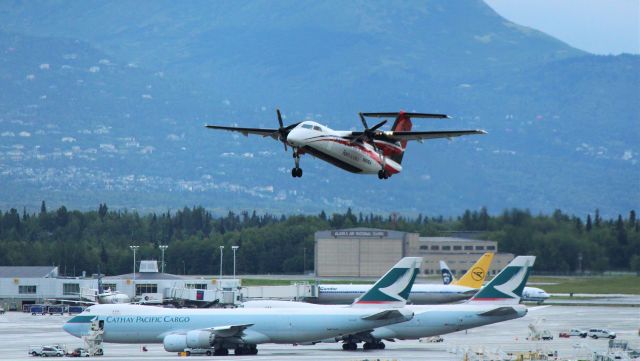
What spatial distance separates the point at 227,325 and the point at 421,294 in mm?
60397

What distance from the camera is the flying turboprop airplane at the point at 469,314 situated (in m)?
116

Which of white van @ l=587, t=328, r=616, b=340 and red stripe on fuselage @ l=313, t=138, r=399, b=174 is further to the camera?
white van @ l=587, t=328, r=616, b=340

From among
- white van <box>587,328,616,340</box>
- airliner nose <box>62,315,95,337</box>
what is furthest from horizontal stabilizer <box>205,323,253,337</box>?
white van <box>587,328,616,340</box>

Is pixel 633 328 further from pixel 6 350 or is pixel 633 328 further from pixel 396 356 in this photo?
pixel 6 350

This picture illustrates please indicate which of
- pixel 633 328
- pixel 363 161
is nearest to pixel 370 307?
pixel 363 161

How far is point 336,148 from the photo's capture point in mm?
88188

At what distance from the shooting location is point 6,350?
114 metres

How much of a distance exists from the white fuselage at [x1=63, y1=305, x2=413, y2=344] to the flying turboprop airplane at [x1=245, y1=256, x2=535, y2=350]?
4.08 meters

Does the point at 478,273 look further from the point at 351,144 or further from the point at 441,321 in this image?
the point at 351,144

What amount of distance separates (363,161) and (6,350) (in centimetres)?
4040

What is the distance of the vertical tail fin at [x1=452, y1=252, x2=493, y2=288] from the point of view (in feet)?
526

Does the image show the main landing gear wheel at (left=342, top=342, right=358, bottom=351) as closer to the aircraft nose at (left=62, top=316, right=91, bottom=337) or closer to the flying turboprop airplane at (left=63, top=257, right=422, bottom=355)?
the flying turboprop airplane at (left=63, top=257, right=422, bottom=355)

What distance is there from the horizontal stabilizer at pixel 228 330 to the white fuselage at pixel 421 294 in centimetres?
5762

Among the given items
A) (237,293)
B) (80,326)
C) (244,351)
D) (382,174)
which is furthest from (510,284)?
(237,293)
